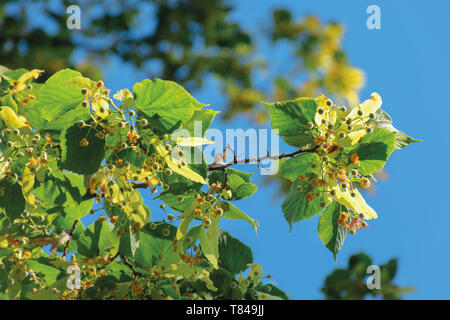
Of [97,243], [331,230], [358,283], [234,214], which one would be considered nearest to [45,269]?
[97,243]

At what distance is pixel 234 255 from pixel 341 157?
0.51 metres

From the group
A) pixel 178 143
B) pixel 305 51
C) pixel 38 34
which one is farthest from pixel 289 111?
pixel 305 51

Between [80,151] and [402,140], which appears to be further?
[402,140]

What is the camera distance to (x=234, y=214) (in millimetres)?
1298

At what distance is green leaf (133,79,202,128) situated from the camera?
118 cm

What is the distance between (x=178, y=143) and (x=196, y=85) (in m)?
4.29

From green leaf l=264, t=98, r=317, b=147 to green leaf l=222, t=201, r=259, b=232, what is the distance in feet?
0.72

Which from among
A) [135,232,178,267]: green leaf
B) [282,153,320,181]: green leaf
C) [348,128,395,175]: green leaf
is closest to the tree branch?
[282,153,320,181]: green leaf

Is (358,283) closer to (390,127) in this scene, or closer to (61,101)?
(390,127)

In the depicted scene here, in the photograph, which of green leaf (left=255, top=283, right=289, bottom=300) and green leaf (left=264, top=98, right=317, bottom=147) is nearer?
green leaf (left=264, top=98, right=317, bottom=147)

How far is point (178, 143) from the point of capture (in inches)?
47.6

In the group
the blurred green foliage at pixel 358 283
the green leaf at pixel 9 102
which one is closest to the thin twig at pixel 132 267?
the green leaf at pixel 9 102

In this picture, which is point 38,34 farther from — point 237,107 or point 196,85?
point 237,107

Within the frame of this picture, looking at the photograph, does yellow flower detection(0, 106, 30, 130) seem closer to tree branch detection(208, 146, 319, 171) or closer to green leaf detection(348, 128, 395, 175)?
tree branch detection(208, 146, 319, 171)
